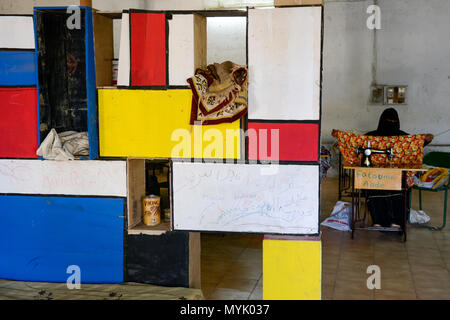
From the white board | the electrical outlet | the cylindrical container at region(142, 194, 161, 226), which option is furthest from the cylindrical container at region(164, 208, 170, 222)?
the electrical outlet

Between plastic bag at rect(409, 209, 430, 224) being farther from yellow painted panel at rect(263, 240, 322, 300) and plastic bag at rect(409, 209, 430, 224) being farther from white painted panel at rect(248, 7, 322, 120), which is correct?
white painted panel at rect(248, 7, 322, 120)

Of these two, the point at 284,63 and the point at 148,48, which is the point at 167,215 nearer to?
the point at 148,48

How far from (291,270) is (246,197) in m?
0.54

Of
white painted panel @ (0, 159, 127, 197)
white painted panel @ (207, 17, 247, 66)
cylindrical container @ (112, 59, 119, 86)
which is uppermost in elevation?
white painted panel @ (207, 17, 247, 66)

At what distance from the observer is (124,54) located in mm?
3193

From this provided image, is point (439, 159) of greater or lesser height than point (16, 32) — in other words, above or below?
below

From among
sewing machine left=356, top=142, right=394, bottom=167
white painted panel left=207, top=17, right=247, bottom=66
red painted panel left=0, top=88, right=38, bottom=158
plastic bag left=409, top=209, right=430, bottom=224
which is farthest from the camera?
white painted panel left=207, top=17, right=247, bottom=66

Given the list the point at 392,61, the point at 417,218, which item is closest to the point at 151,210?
the point at 417,218

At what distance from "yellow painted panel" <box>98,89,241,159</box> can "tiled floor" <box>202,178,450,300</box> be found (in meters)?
1.20

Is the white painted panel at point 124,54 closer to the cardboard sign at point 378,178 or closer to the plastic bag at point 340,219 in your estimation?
the cardboard sign at point 378,178

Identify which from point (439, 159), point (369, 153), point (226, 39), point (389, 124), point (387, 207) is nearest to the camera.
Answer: point (369, 153)

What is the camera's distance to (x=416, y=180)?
5.73 meters

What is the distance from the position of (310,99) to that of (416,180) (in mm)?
3295

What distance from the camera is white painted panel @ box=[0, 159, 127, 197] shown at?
10.9ft
